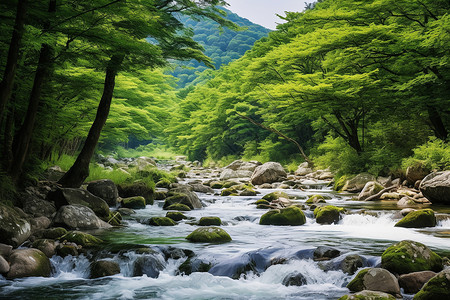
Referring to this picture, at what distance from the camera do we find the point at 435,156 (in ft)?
41.6

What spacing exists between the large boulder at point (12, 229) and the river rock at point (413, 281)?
569cm

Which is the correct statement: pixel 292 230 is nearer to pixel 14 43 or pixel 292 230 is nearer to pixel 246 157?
pixel 14 43

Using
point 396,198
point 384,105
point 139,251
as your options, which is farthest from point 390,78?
point 139,251

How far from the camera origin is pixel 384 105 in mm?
16156

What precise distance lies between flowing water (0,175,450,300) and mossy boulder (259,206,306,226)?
1.06ft

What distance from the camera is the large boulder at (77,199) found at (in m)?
8.70

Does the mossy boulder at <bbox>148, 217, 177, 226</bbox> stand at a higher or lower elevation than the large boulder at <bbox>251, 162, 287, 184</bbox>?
lower

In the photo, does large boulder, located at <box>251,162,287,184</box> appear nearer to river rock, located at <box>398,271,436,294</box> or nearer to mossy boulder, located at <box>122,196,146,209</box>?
mossy boulder, located at <box>122,196,146,209</box>

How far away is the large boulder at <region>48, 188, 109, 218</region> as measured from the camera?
8.70 m

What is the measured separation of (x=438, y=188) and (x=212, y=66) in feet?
23.8

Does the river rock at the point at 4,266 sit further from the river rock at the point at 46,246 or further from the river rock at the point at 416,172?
the river rock at the point at 416,172

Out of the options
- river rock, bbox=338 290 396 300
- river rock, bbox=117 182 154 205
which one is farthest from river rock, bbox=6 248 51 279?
river rock, bbox=117 182 154 205

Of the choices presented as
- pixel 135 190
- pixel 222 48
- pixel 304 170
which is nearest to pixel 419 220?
pixel 135 190

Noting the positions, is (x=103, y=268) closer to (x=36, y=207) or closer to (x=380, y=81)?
(x=36, y=207)
